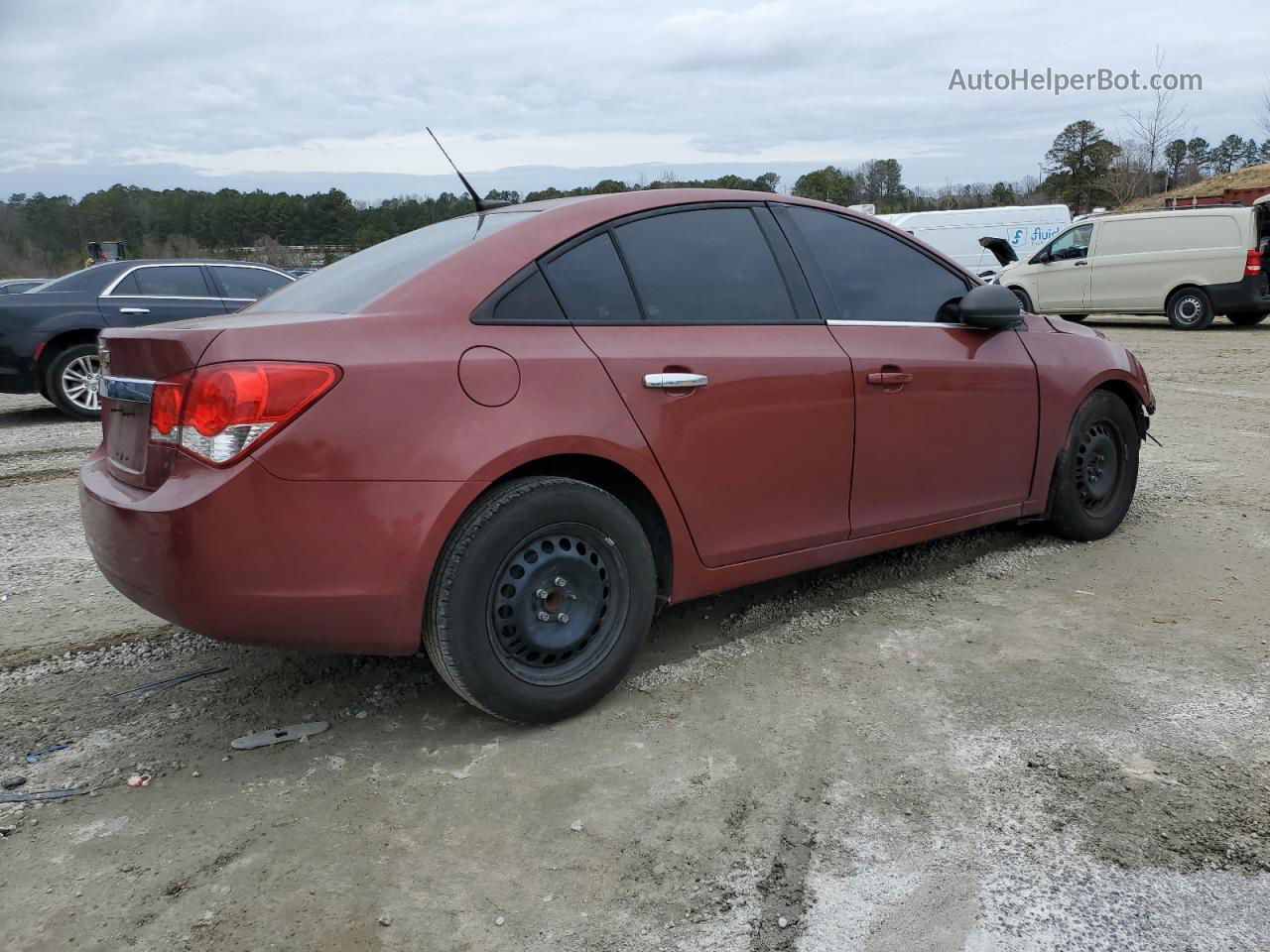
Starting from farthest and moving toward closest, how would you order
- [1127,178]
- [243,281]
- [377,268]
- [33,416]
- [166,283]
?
[1127,178] → [33,416] → [243,281] → [166,283] → [377,268]

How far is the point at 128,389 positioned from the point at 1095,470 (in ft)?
13.3

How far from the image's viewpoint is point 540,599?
112 inches

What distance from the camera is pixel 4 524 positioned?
5.59 m

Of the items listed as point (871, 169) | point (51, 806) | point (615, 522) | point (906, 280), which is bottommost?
point (51, 806)

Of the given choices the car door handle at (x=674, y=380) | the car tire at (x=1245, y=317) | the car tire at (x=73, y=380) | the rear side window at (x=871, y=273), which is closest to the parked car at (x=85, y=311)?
the car tire at (x=73, y=380)

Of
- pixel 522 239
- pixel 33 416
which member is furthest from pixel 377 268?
pixel 33 416

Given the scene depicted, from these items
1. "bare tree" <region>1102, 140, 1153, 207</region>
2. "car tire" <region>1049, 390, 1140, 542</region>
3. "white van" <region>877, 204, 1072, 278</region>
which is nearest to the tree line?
"bare tree" <region>1102, 140, 1153, 207</region>

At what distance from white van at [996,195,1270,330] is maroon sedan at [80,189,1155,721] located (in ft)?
46.0

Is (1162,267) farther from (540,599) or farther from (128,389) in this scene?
(128,389)

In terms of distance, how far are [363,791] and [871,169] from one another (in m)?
58.5

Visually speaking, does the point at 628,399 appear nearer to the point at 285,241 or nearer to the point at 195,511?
A: the point at 195,511

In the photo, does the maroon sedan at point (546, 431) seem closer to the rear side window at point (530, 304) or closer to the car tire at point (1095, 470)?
the rear side window at point (530, 304)

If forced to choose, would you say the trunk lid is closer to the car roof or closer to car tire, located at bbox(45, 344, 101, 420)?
the car roof

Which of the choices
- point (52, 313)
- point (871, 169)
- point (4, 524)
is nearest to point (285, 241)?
point (871, 169)
